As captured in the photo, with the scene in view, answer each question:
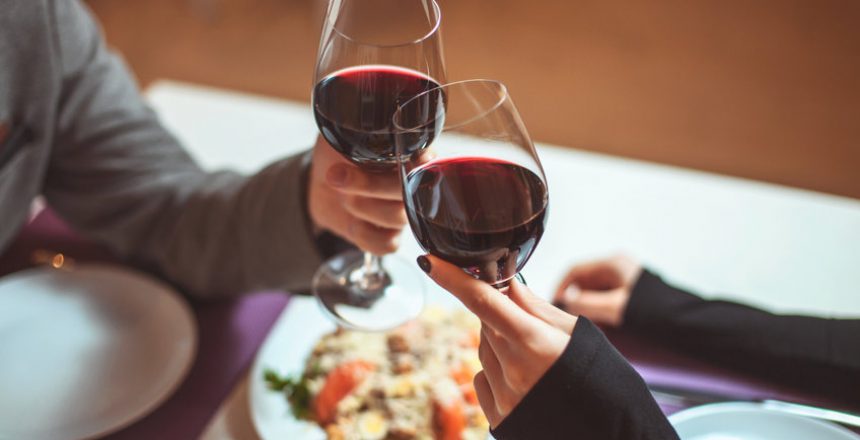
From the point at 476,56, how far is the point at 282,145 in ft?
6.40

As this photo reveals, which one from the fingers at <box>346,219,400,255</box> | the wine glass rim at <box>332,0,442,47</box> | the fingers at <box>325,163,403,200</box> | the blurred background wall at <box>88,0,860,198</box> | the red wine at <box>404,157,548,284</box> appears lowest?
the blurred background wall at <box>88,0,860,198</box>

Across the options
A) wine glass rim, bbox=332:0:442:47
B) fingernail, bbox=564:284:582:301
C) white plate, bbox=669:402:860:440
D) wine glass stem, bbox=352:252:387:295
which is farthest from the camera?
fingernail, bbox=564:284:582:301

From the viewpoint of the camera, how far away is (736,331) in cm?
92

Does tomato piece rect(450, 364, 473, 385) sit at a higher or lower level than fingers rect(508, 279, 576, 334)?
lower

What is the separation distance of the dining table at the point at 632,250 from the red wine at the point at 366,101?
0.34 metres

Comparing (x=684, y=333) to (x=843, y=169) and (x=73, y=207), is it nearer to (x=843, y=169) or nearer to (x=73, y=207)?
(x=73, y=207)

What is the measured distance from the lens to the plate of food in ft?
2.65

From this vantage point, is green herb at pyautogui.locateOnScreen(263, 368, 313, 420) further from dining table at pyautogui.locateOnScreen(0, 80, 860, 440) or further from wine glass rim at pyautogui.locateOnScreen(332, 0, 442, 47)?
wine glass rim at pyautogui.locateOnScreen(332, 0, 442, 47)

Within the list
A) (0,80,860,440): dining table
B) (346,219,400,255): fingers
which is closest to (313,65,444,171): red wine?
(346,219,400,255): fingers

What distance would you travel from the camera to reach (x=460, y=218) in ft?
1.94

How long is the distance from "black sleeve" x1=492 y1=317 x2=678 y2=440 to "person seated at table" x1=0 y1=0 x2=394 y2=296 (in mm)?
335

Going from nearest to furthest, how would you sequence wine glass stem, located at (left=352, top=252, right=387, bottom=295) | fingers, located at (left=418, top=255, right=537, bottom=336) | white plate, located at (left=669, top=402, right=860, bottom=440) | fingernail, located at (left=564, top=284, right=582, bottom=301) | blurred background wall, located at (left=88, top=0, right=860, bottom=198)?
fingers, located at (left=418, top=255, right=537, bottom=336) < white plate, located at (left=669, top=402, right=860, bottom=440) < wine glass stem, located at (left=352, top=252, right=387, bottom=295) < fingernail, located at (left=564, top=284, right=582, bottom=301) < blurred background wall, located at (left=88, top=0, right=860, bottom=198)

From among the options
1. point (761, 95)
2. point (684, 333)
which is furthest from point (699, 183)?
point (761, 95)

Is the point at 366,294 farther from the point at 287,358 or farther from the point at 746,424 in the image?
the point at 746,424
